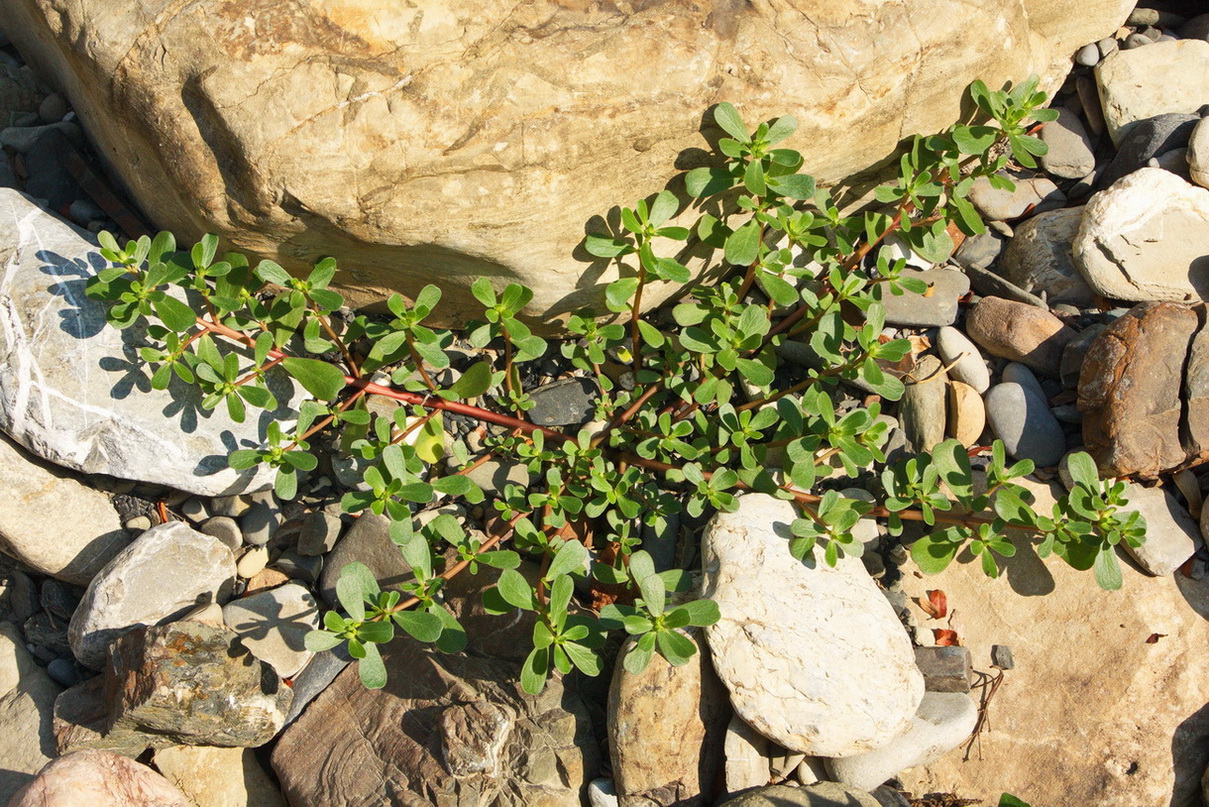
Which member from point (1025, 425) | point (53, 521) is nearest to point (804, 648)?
point (1025, 425)

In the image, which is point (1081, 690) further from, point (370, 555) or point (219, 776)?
point (219, 776)

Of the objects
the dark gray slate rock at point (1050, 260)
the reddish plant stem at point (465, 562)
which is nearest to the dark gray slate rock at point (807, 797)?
the reddish plant stem at point (465, 562)

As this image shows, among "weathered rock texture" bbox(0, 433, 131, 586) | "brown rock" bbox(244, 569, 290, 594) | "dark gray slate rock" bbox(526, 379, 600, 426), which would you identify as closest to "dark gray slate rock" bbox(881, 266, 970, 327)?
"dark gray slate rock" bbox(526, 379, 600, 426)

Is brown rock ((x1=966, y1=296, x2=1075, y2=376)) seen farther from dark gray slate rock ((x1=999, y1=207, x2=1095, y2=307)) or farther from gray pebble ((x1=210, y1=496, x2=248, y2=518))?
gray pebble ((x1=210, y1=496, x2=248, y2=518))

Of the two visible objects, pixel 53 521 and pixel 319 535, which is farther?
pixel 319 535

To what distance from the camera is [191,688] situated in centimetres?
365

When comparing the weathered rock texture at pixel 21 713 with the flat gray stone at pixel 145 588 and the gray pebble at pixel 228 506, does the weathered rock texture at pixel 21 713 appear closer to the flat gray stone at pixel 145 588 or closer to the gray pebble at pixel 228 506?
the flat gray stone at pixel 145 588

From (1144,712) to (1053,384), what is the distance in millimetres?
1542

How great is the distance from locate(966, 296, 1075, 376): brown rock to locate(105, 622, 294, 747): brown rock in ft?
12.2

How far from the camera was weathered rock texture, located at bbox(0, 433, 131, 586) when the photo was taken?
3.96 m

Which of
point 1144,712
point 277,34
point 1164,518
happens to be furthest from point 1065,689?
point 277,34

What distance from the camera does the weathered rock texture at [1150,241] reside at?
4512mm

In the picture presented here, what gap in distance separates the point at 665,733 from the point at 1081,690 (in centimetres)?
185

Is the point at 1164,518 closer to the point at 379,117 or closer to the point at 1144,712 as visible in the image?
the point at 1144,712
